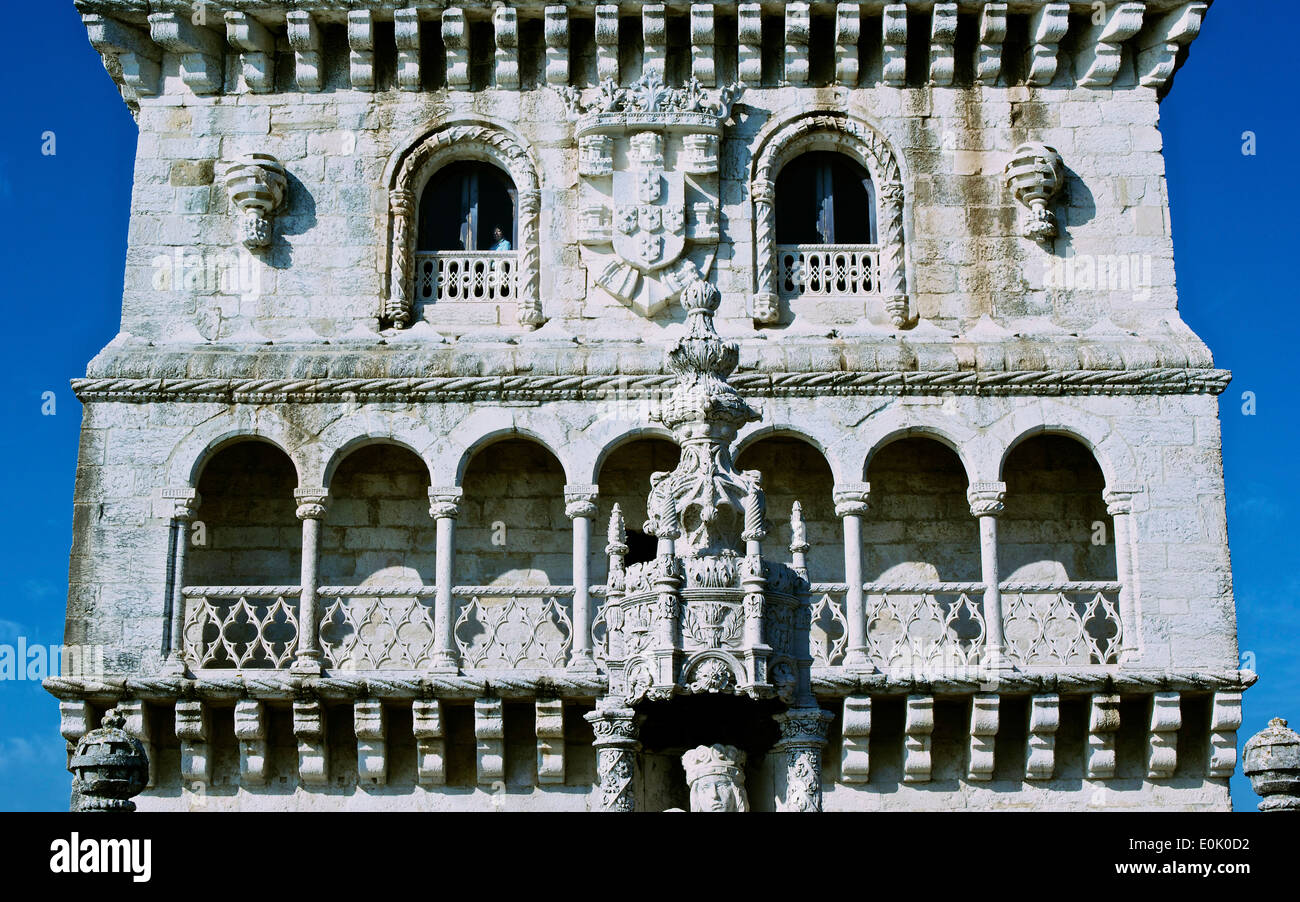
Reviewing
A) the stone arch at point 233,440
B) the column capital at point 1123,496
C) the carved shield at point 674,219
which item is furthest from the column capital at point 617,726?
the carved shield at point 674,219

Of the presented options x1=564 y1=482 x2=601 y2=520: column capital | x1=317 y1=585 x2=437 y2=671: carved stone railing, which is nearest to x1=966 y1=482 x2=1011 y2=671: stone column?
x1=564 y1=482 x2=601 y2=520: column capital

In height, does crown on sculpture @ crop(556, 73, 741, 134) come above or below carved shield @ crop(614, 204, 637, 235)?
above

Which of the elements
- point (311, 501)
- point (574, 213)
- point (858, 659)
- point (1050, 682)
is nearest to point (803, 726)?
point (858, 659)

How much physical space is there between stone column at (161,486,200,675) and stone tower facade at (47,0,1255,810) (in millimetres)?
53

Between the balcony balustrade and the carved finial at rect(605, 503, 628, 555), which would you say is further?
the balcony balustrade

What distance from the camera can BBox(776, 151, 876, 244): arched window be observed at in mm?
24031

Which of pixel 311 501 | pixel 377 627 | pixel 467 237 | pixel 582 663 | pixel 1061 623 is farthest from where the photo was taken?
pixel 467 237

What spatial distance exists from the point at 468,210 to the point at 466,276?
3.12 feet

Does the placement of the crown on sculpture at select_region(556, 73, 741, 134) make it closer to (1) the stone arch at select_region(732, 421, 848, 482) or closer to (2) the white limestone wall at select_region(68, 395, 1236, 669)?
(2) the white limestone wall at select_region(68, 395, 1236, 669)

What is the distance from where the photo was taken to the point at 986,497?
22.3 meters

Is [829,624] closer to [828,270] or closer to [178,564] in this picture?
[828,270]

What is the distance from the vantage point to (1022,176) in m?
23.3
